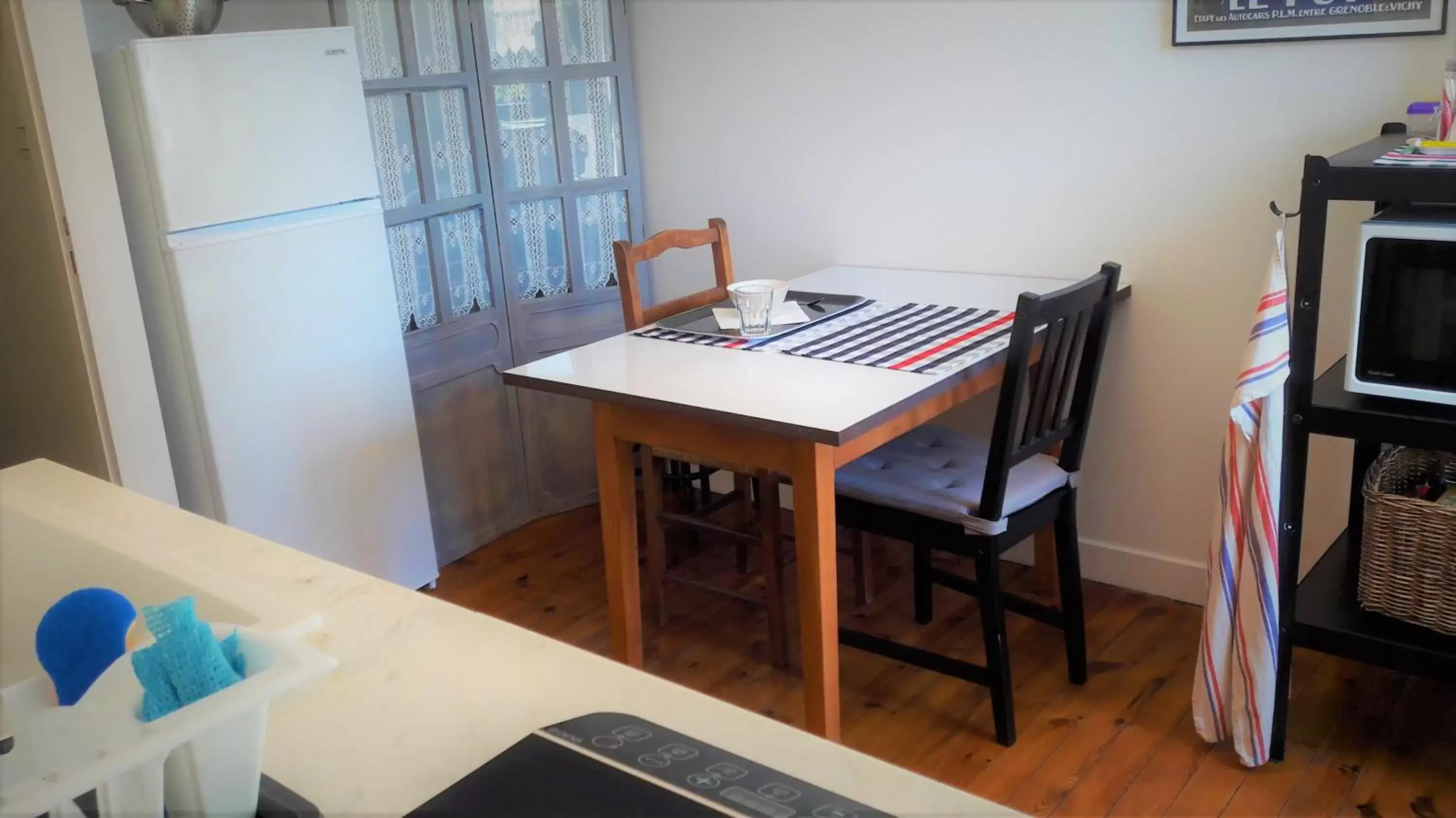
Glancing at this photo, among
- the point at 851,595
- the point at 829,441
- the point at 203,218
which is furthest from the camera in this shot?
the point at 851,595

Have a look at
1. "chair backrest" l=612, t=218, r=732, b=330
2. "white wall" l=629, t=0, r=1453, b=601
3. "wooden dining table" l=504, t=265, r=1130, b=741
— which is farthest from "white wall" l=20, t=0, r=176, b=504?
"white wall" l=629, t=0, r=1453, b=601

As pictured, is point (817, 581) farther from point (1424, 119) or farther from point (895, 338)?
point (1424, 119)

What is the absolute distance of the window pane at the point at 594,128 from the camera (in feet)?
11.1

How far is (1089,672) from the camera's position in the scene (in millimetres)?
2570

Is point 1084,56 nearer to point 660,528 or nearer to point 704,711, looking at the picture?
point 660,528

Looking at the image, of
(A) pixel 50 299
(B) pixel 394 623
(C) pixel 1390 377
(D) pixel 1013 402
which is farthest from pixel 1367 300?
(A) pixel 50 299

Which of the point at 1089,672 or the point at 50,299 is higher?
the point at 50,299

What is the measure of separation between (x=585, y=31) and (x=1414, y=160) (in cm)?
223

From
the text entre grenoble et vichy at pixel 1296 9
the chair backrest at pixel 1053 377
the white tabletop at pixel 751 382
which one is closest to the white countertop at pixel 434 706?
the white tabletop at pixel 751 382

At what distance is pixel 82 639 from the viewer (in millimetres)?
728

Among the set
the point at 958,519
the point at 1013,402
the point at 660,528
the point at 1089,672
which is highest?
the point at 1013,402

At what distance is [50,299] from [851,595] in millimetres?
1975

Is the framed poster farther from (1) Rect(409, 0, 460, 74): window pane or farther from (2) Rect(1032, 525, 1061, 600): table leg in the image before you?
(1) Rect(409, 0, 460, 74): window pane

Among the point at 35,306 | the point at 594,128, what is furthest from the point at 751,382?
the point at 35,306
